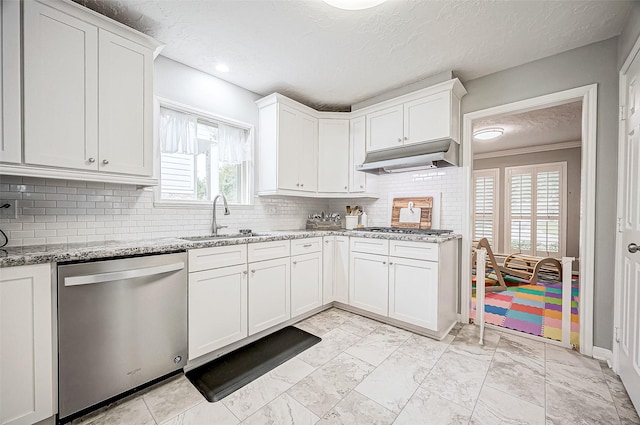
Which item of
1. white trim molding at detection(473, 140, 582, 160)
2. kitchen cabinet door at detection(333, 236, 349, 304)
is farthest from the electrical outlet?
white trim molding at detection(473, 140, 582, 160)

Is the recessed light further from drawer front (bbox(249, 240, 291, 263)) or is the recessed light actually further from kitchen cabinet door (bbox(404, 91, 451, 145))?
kitchen cabinet door (bbox(404, 91, 451, 145))

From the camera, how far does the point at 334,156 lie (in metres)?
3.63

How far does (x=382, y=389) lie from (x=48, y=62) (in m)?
2.94

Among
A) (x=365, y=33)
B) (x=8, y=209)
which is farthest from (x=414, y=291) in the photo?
(x=8, y=209)

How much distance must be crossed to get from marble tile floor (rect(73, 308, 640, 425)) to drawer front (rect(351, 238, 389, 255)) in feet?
2.88

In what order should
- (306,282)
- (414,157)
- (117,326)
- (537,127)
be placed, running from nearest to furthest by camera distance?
(117,326) → (414,157) → (306,282) → (537,127)

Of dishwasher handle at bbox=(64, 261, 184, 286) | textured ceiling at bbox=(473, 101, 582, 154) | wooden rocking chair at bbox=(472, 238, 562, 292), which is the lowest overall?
wooden rocking chair at bbox=(472, 238, 562, 292)

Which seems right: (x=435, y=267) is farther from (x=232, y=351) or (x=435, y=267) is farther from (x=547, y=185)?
(x=547, y=185)

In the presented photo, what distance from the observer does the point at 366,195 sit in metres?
3.54

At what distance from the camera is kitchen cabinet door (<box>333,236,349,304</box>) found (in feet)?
10.5

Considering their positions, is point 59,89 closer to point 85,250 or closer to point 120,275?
point 85,250

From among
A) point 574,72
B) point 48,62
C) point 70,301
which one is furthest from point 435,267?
point 48,62

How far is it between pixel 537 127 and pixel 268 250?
5.02 m

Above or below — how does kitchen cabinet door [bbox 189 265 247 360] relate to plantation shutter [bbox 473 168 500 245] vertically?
below
